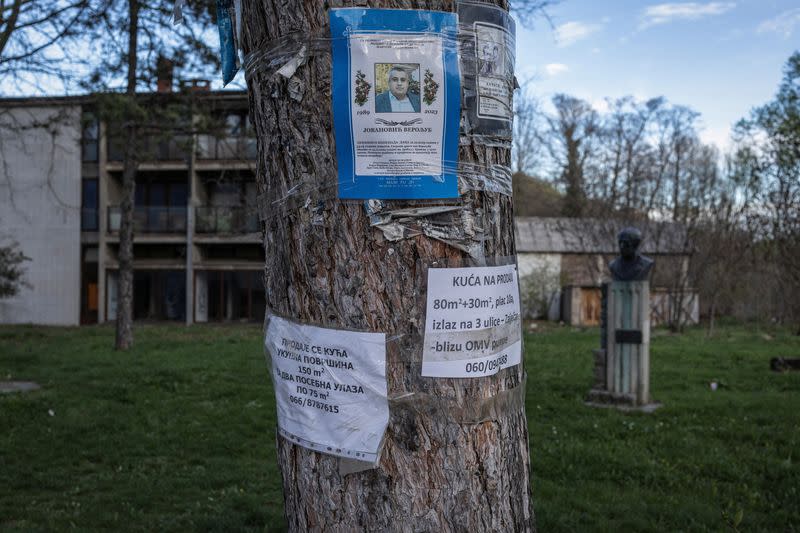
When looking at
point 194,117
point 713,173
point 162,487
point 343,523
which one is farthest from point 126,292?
point 713,173

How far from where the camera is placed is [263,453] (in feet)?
21.8

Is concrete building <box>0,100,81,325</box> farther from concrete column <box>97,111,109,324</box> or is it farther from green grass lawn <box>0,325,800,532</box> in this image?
green grass lawn <box>0,325,800,532</box>

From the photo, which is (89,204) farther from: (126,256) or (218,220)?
(126,256)

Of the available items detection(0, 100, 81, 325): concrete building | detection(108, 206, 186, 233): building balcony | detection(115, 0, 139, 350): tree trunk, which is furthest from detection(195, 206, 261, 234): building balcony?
detection(115, 0, 139, 350): tree trunk

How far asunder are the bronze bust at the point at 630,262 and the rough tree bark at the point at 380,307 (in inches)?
301

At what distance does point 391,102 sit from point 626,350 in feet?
25.6

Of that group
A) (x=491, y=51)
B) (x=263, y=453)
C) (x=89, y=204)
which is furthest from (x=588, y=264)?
(x=491, y=51)

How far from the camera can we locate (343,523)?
1636 mm

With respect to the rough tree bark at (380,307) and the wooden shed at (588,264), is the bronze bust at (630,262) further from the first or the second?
the wooden shed at (588,264)

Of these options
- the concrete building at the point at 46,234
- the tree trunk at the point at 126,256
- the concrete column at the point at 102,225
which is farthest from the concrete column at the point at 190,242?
the tree trunk at the point at 126,256

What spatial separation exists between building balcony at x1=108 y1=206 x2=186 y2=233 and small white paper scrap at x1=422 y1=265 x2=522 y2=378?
30.4 meters

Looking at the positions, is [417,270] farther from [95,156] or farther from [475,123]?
[95,156]

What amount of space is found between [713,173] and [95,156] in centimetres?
2693

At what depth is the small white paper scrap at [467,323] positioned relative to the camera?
1.61m
